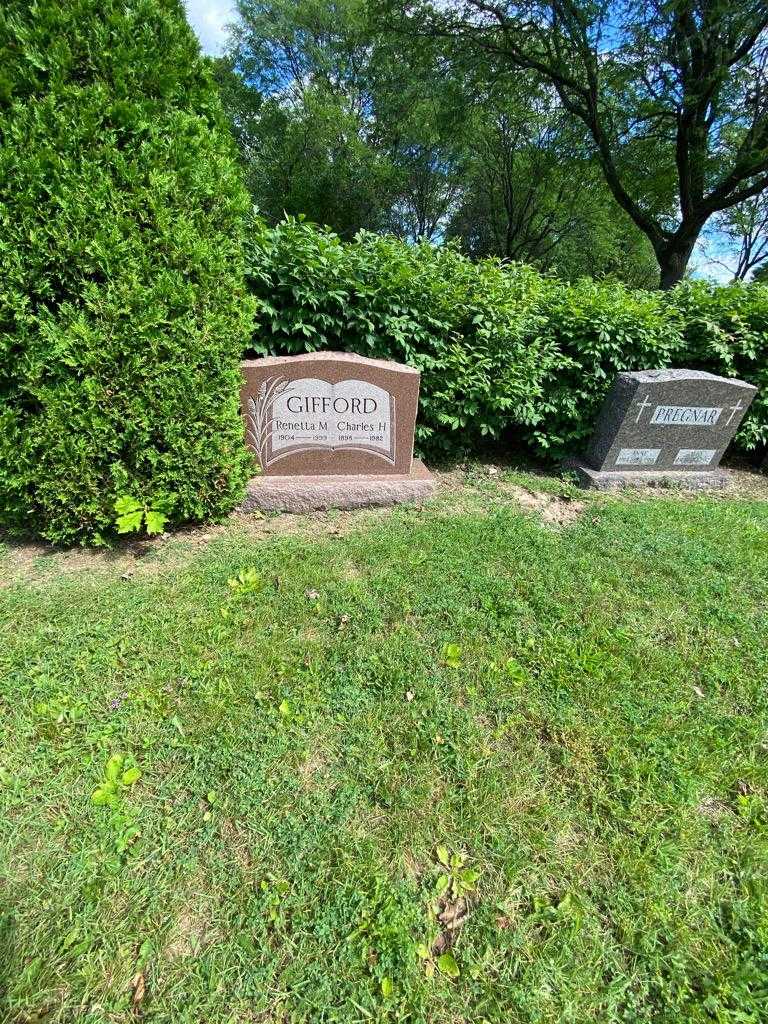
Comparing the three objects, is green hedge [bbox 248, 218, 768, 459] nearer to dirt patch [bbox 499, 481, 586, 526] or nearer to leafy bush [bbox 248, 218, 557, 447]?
leafy bush [bbox 248, 218, 557, 447]

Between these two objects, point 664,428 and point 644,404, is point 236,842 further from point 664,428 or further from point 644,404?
point 664,428

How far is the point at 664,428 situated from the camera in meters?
4.50

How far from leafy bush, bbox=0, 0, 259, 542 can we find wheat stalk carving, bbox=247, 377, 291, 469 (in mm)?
356

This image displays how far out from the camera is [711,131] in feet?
34.5

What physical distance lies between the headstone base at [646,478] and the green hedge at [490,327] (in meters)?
0.34

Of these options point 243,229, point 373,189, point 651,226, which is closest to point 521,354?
point 243,229

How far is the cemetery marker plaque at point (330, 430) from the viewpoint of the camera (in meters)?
3.42

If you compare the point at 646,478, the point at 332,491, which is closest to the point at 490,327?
the point at 332,491

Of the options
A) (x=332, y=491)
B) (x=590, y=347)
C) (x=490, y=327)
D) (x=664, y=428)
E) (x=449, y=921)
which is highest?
(x=490, y=327)

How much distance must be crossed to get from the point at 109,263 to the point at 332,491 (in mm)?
2004

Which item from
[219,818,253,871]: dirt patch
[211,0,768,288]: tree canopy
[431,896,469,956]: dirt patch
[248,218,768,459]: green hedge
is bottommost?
[431,896,469,956]: dirt patch

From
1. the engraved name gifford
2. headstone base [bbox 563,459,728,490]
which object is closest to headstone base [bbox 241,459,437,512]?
the engraved name gifford

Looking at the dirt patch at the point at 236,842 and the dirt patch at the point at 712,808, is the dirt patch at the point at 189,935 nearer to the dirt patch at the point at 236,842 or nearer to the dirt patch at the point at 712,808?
the dirt patch at the point at 236,842

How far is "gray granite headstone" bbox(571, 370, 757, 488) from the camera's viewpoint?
432 centimetres
